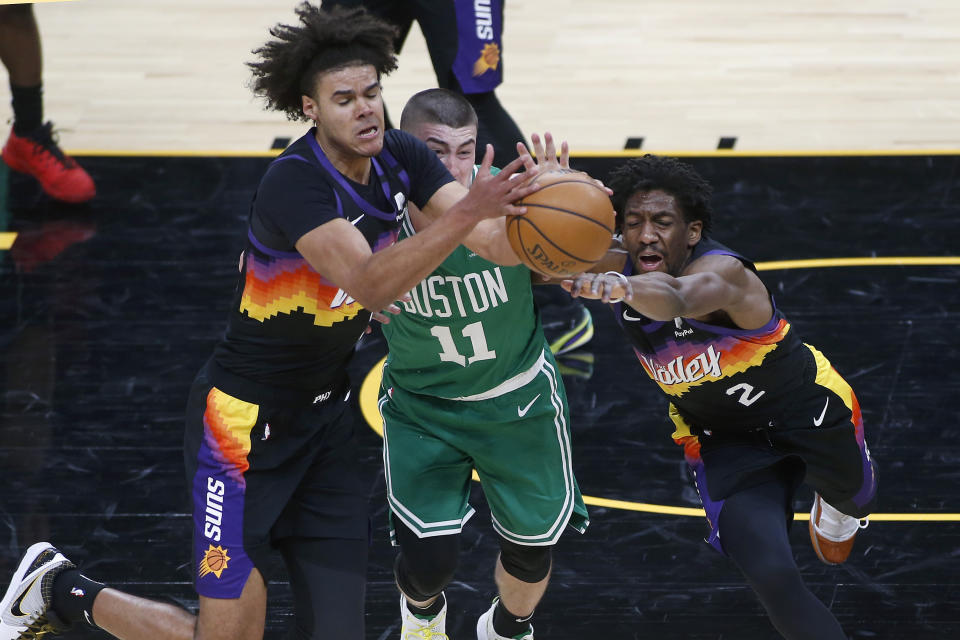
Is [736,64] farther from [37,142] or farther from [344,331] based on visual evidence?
[344,331]

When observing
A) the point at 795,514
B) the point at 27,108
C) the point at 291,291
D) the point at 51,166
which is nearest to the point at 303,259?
the point at 291,291

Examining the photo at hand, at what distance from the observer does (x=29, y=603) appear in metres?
4.93

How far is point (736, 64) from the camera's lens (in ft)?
36.8

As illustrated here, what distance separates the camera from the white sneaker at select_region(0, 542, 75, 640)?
16.2 feet

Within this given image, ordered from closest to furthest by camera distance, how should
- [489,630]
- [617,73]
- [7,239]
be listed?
[489,630] → [7,239] → [617,73]

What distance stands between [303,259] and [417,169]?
0.52 m

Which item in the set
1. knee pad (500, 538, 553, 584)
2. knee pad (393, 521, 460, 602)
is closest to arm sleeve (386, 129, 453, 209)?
knee pad (393, 521, 460, 602)

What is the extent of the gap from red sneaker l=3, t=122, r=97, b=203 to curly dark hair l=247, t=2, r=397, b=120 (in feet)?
16.0

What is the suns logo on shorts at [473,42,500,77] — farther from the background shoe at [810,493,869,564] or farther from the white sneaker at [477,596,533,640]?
the white sneaker at [477,596,533,640]

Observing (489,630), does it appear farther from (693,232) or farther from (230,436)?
(693,232)

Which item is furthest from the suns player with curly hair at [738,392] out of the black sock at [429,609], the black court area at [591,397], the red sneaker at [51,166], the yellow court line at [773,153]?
the red sneaker at [51,166]

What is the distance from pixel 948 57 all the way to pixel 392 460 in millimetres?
8052

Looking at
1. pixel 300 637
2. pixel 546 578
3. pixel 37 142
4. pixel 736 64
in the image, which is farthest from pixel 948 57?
pixel 300 637

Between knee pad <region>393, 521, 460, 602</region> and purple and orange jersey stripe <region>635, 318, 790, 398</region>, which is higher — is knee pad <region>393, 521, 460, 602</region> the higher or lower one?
the lower one
